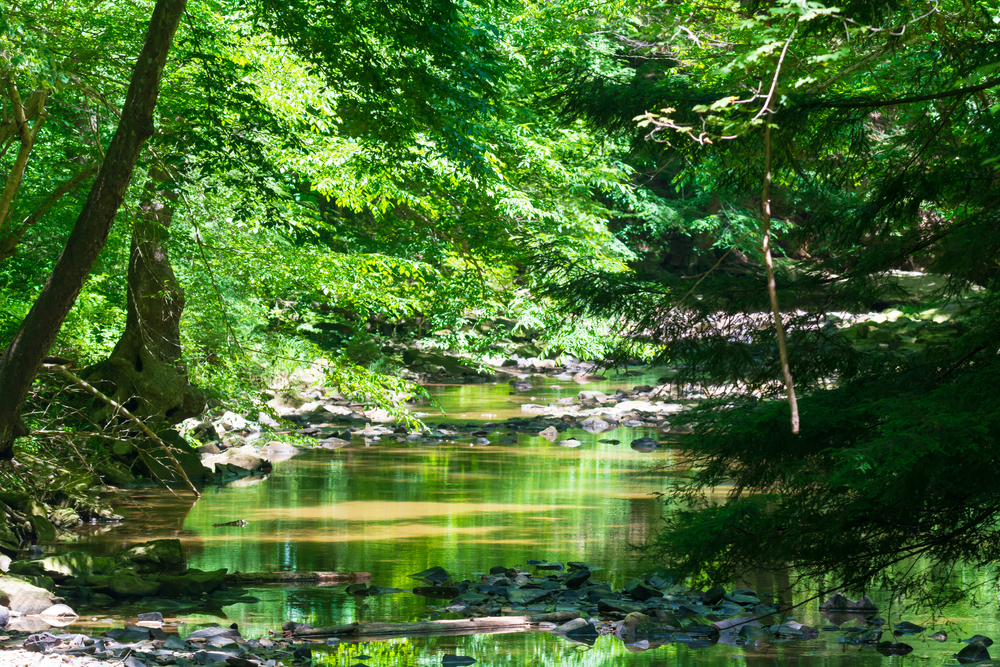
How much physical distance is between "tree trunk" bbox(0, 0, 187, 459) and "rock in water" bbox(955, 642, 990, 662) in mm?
6638

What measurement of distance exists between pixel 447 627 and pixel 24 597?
3296 millimetres

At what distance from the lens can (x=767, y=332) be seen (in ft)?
21.2

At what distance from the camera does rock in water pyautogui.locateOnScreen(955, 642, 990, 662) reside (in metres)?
6.66

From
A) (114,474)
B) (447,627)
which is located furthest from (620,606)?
(114,474)

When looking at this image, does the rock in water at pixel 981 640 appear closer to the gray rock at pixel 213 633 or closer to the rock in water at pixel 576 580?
the rock in water at pixel 576 580

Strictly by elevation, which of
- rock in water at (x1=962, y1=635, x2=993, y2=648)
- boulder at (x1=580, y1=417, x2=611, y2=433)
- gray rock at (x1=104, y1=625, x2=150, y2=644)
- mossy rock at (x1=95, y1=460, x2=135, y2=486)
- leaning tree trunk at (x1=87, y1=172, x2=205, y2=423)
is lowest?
rock in water at (x1=962, y1=635, x2=993, y2=648)

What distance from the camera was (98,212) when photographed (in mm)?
6785

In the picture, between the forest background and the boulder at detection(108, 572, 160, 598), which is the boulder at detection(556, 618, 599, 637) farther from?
the boulder at detection(108, 572, 160, 598)

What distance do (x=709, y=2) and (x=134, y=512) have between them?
10.3 meters

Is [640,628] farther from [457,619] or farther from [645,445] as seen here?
[645,445]

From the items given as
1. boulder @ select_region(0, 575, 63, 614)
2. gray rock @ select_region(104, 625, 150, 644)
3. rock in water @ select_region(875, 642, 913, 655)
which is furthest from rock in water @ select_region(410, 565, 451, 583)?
rock in water @ select_region(875, 642, 913, 655)

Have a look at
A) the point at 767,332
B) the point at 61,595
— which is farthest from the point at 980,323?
the point at 61,595

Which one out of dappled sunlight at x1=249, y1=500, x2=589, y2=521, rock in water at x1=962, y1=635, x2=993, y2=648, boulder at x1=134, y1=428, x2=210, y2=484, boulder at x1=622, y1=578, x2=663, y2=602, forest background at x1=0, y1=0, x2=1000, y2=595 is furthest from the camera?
boulder at x1=134, y1=428, x2=210, y2=484

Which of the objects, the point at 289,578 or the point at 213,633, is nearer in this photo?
the point at 213,633
